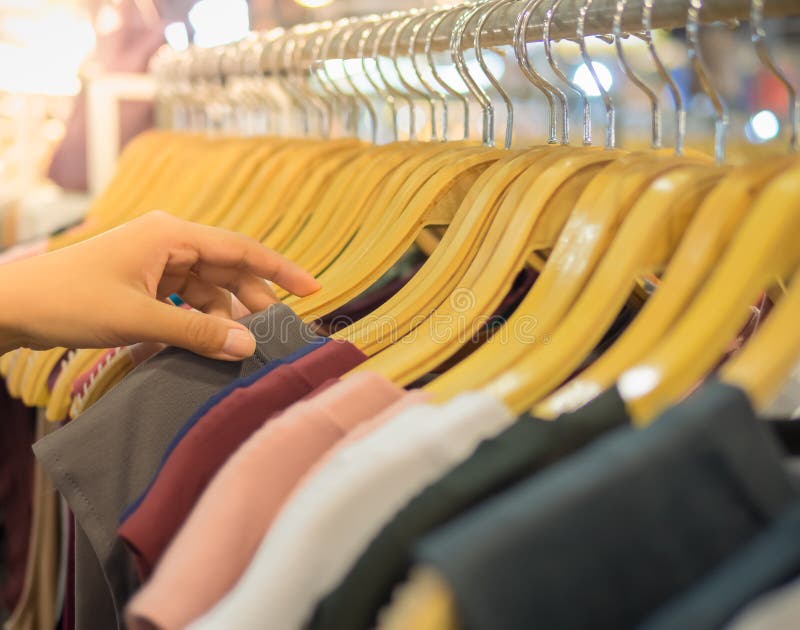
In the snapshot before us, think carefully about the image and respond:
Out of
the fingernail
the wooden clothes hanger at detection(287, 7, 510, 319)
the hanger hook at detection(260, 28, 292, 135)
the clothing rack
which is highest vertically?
the hanger hook at detection(260, 28, 292, 135)

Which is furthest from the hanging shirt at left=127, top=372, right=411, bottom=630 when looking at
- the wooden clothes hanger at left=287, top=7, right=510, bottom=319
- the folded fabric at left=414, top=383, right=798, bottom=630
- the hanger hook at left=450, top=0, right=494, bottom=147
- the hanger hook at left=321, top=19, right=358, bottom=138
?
the hanger hook at left=321, top=19, right=358, bottom=138

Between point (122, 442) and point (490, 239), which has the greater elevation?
point (490, 239)

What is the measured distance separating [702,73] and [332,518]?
509 mm

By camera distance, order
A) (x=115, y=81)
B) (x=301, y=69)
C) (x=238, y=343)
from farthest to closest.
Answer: (x=115, y=81) → (x=301, y=69) → (x=238, y=343)

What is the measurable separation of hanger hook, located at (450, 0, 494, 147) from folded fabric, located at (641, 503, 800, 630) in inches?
25.3

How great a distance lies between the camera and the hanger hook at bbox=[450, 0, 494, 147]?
0.95 meters

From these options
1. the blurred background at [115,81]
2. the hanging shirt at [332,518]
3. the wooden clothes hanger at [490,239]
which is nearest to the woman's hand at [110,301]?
the wooden clothes hanger at [490,239]

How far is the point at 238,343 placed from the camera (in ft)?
2.26

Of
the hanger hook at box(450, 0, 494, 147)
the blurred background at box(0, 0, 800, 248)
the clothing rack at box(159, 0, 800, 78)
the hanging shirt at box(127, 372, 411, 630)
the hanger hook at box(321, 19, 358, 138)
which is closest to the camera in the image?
the hanging shirt at box(127, 372, 411, 630)

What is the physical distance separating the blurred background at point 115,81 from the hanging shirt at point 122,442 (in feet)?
1.82

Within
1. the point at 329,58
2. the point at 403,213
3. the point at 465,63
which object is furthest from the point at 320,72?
the point at 403,213

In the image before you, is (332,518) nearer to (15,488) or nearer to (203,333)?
(203,333)

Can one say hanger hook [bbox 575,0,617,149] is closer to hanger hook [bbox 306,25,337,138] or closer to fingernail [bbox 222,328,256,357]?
fingernail [bbox 222,328,256,357]

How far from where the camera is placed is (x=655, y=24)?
751 millimetres
